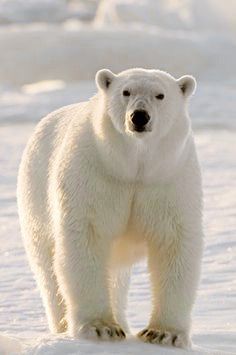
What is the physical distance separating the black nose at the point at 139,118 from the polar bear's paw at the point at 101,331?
71 centimetres

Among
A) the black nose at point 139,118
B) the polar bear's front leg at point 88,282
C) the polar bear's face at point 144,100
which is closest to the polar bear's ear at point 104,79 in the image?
the polar bear's face at point 144,100

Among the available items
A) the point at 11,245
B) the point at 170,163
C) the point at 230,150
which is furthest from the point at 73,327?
the point at 230,150

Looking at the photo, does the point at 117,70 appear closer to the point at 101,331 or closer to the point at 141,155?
the point at 141,155

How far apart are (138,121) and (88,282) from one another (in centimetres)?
60

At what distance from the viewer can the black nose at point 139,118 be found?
155 inches

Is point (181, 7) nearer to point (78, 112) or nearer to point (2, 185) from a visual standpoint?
point (2, 185)

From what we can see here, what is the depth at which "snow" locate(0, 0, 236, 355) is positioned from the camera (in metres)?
5.09

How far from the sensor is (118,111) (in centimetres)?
412

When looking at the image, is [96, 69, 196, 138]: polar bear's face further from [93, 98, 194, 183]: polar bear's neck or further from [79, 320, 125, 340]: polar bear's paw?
[79, 320, 125, 340]: polar bear's paw

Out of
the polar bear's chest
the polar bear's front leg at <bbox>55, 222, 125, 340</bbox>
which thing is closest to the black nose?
the polar bear's chest

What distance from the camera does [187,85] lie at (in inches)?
170

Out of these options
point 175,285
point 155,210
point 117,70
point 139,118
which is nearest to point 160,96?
point 139,118

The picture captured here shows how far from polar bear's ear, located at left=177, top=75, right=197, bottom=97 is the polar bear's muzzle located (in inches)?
15.7

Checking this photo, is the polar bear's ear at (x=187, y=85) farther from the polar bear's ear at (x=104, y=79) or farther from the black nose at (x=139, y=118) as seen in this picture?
the black nose at (x=139, y=118)
